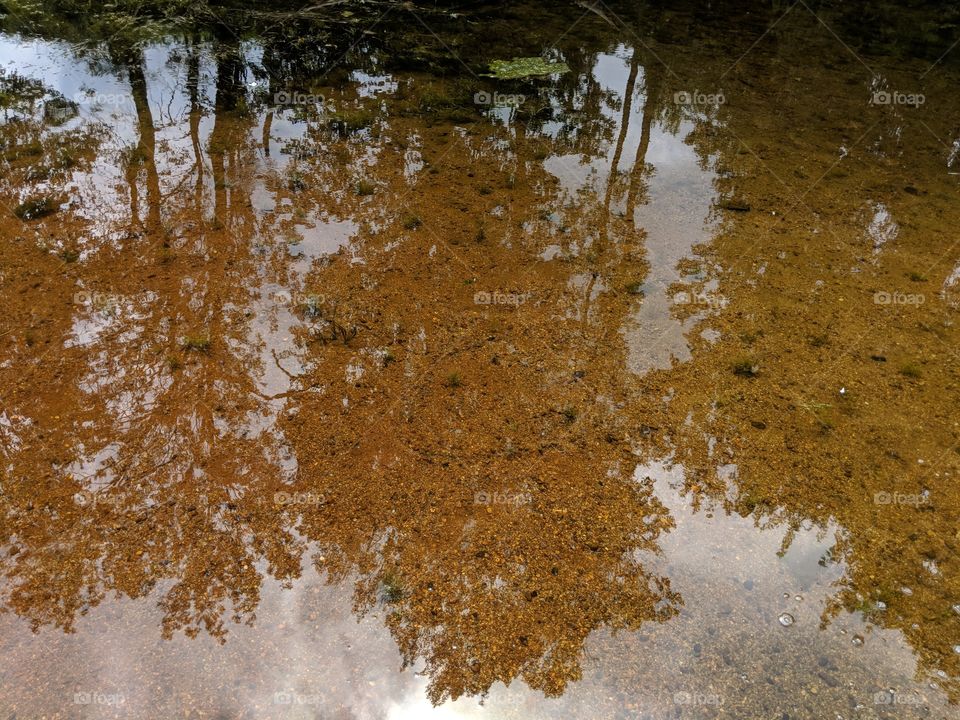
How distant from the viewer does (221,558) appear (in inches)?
134

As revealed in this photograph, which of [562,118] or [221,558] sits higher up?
[562,118]

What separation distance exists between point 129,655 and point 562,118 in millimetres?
7500

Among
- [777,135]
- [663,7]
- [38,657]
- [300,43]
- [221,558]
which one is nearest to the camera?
[38,657]

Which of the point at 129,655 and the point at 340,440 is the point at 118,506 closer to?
the point at 129,655

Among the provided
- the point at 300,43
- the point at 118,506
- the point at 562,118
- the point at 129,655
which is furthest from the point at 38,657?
the point at 300,43

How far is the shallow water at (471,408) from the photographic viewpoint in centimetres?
307

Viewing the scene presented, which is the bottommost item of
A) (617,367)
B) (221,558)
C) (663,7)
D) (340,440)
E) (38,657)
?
(38,657)

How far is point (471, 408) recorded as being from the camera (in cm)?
434

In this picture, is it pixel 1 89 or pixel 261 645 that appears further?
pixel 1 89

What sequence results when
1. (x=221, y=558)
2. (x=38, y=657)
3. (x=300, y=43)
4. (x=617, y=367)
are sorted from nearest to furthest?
1. (x=38, y=657)
2. (x=221, y=558)
3. (x=617, y=367)
4. (x=300, y=43)

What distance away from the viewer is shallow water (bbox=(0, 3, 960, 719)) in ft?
10.1

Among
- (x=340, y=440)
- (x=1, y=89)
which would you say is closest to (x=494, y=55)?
(x=1, y=89)

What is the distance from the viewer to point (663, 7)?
12.6m

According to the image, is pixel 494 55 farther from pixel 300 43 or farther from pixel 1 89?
pixel 1 89
